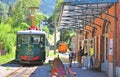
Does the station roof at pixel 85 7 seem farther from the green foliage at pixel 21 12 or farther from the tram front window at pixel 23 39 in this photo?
the green foliage at pixel 21 12

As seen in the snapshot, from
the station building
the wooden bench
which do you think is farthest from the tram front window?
the station building

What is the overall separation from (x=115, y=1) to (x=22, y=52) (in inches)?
700

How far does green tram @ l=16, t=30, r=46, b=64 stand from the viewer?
34.5 m

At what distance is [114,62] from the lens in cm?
1962

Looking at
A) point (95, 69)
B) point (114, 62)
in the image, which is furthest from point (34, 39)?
point (114, 62)

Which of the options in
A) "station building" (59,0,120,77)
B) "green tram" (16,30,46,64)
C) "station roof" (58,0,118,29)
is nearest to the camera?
"station roof" (58,0,118,29)

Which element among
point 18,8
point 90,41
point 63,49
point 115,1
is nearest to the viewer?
point 115,1

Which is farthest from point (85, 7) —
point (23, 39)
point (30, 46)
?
point (23, 39)

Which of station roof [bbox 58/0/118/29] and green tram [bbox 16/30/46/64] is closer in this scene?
station roof [bbox 58/0/118/29]

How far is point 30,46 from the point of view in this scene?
113ft

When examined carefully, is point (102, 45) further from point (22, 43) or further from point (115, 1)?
point (22, 43)

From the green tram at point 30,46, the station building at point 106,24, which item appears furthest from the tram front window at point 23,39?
the station building at point 106,24

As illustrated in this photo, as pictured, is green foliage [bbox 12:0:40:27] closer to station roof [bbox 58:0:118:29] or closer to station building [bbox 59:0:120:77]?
station building [bbox 59:0:120:77]

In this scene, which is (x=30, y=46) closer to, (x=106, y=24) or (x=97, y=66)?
(x=97, y=66)
